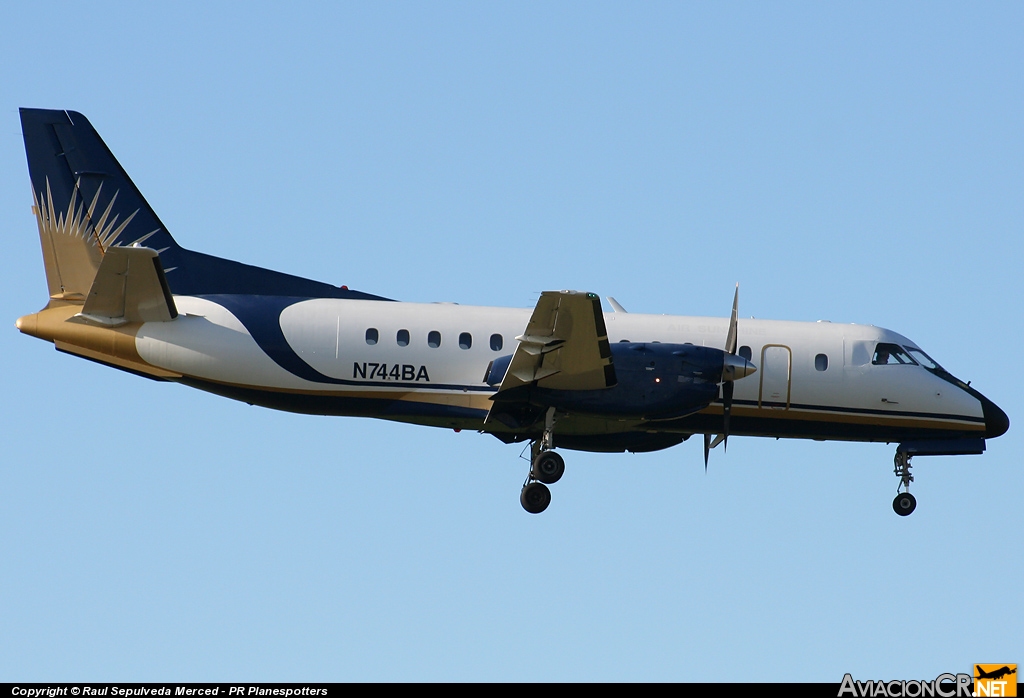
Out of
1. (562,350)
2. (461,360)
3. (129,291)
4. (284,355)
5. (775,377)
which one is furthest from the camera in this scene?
(775,377)

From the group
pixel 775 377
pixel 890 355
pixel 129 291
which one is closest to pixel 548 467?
pixel 775 377

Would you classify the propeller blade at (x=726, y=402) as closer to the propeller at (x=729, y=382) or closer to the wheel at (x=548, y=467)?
the propeller at (x=729, y=382)

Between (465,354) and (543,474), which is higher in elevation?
(465,354)

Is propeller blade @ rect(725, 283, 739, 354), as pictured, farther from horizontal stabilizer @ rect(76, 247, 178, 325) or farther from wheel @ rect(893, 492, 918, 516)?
horizontal stabilizer @ rect(76, 247, 178, 325)

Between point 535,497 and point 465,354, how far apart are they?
2.84 m

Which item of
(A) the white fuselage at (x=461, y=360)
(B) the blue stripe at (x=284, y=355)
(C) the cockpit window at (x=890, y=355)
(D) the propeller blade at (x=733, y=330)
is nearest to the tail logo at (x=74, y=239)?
(A) the white fuselage at (x=461, y=360)

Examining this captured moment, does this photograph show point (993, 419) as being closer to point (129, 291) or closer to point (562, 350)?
point (562, 350)

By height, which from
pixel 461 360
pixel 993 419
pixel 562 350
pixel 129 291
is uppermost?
pixel 129 291

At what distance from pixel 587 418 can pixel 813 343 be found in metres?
4.62

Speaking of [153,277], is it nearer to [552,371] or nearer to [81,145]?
[81,145]

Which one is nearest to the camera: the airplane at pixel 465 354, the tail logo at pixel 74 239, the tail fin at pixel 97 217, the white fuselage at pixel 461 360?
the airplane at pixel 465 354

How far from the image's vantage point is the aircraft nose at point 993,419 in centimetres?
2516

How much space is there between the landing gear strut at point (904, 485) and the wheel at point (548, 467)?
680 cm

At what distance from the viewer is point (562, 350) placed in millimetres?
21953
